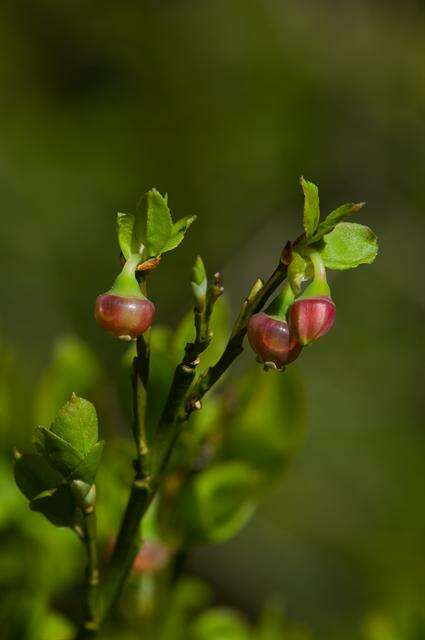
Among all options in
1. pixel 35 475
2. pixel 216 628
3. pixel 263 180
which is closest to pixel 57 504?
pixel 35 475

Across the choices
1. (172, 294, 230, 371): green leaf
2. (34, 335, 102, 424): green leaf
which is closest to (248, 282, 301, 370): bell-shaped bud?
(172, 294, 230, 371): green leaf

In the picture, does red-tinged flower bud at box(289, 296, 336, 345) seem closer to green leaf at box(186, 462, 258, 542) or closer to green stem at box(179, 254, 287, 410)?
green stem at box(179, 254, 287, 410)

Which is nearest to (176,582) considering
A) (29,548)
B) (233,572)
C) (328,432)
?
(29,548)

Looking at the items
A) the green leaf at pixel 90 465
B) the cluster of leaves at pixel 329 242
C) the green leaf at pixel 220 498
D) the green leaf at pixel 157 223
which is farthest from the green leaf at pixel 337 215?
the green leaf at pixel 220 498

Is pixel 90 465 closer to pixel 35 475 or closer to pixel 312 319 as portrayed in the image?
pixel 35 475

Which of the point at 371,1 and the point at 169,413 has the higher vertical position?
the point at 169,413

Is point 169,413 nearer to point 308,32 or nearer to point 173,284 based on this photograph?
point 173,284
